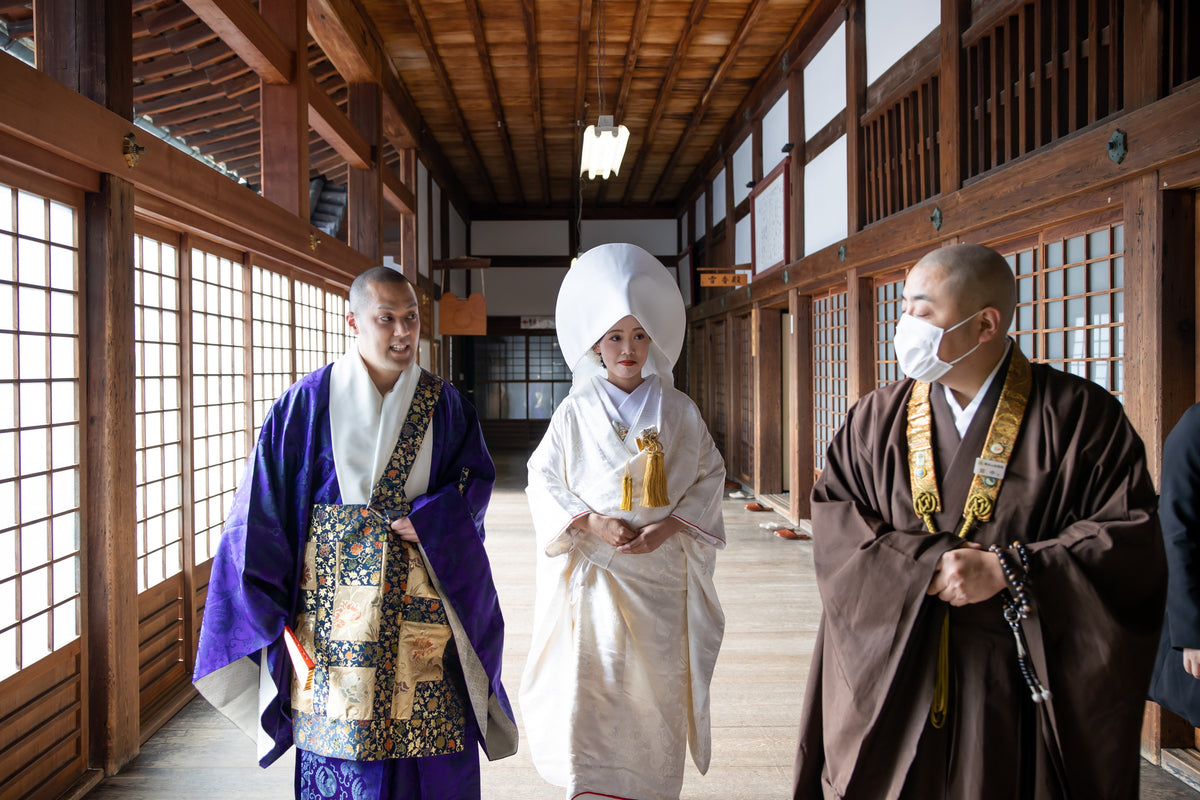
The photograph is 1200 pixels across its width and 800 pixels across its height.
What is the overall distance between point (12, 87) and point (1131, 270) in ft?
11.1

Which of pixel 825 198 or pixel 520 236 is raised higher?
pixel 520 236

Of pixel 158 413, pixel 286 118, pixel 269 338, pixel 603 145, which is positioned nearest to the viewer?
pixel 158 413

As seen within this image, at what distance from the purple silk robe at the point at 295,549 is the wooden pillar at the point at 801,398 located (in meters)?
4.90

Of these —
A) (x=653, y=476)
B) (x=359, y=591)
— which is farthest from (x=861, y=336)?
(x=359, y=591)

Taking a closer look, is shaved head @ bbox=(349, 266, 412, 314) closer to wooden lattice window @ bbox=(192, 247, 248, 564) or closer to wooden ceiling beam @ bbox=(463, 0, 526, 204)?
wooden lattice window @ bbox=(192, 247, 248, 564)

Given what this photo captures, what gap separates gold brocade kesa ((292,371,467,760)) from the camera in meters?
1.77

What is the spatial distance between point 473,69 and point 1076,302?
546cm

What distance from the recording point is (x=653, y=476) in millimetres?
2008

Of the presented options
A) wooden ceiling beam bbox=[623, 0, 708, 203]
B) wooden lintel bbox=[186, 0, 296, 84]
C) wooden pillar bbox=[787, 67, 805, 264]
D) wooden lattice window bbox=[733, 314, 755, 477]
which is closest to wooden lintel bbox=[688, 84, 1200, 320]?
wooden pillar bbox=[787, 67, 805, 264]

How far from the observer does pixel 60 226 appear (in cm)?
235

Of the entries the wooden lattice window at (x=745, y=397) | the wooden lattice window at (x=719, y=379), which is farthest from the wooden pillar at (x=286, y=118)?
the wooden lattice window at (x=719, y=379)

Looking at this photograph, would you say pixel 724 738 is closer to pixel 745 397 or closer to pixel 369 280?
pixel 369 280

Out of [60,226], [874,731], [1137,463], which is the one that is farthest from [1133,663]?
[60,226]

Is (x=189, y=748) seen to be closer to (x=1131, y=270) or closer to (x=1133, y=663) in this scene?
(x=1133, y=663)
